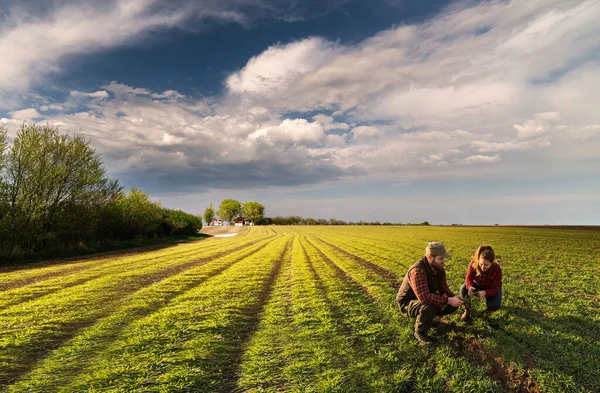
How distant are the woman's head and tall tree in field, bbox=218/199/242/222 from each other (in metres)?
163

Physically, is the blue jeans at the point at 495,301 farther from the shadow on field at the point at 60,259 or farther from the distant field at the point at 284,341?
the shadow on field at the point at 60,259

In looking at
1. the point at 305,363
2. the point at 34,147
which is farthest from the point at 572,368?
the point at 34,147

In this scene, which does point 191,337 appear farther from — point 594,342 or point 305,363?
point 594,342

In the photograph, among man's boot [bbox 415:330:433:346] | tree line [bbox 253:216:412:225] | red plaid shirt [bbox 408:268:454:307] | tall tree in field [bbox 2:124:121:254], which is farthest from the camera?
tree line [bbox 253:216:412:225]

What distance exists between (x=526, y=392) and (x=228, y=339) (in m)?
6.51

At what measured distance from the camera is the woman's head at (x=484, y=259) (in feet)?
25.4

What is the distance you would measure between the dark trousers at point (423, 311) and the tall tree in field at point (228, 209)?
16335 cm

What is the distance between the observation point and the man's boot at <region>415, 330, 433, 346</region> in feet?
23.1

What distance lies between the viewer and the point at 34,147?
27.5 m

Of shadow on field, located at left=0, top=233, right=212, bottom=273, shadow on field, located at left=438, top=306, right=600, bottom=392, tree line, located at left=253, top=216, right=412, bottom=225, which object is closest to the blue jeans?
shadow on field, located at left=438, top=306, right=600, bottom=392

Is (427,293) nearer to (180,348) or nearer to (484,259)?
(484,259)

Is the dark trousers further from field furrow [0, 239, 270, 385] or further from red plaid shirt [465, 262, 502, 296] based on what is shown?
field furrow [0, 239, 270, 385]

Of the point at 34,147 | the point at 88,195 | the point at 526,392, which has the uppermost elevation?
the point at 34,147

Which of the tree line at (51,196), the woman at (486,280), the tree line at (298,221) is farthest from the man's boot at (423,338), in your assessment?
the tree line at (298,221)
